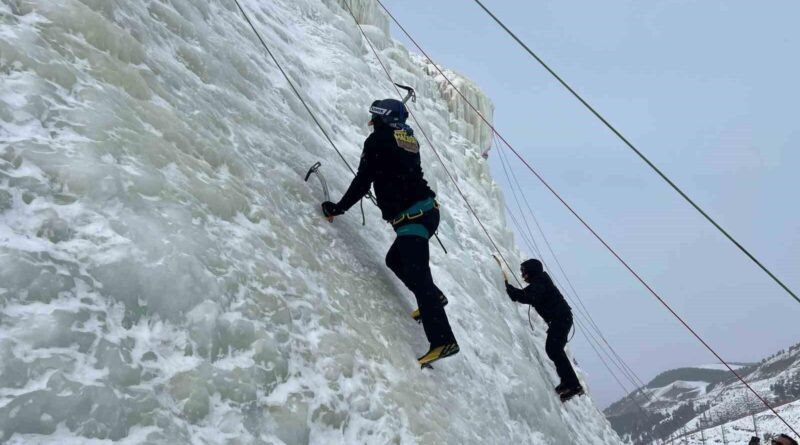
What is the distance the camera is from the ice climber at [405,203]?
4.23m

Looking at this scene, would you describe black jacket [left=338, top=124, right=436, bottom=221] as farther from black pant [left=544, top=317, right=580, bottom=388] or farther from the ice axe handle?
black pant [left=544, top=317, right=580, bottom=388]

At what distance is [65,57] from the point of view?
10.5 ft

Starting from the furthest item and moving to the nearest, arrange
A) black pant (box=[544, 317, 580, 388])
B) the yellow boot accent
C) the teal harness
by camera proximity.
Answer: black pant (box=[544, 317, 580, 388]) < the teal harness < the yellow boot accent

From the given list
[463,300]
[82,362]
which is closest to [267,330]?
[82,362]

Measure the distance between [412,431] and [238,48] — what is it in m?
4.22

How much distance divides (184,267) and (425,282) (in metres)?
1.94

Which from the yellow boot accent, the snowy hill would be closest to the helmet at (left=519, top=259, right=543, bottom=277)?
the yellow boot accent

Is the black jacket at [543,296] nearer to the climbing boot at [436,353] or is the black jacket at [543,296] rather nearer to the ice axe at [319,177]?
the climbing boot at [436,353]

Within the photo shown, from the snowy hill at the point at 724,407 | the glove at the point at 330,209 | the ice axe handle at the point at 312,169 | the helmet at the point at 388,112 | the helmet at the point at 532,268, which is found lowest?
the snowy hill at the point at 724,407

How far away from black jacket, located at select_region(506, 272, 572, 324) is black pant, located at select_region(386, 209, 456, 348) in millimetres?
2702

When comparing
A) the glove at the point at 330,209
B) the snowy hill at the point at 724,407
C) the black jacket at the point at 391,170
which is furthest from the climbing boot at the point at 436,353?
the snowy hill at the point at 724,407

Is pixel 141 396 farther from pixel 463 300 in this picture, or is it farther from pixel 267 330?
pixel 463 300

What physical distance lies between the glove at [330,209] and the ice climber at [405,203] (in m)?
0.01

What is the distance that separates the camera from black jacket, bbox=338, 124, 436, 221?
14.6ft
